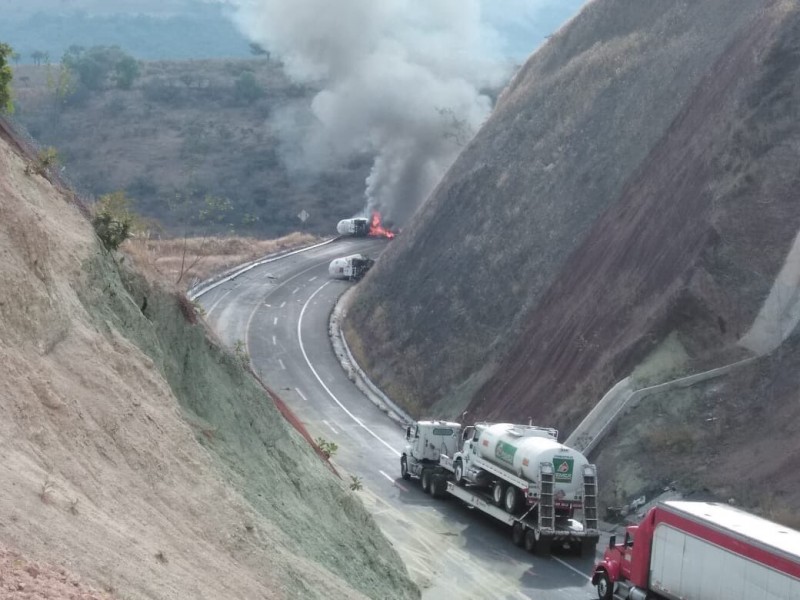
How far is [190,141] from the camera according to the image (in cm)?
12319

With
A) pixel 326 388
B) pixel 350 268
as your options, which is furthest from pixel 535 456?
pixel 350 268

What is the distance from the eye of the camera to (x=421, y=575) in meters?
23.7

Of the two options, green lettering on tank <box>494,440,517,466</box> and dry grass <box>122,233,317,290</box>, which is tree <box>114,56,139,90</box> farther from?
green lettering on tank <box>494,440,517,466</box>

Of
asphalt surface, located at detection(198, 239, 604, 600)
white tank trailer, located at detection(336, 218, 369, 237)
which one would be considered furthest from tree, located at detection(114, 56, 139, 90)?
asphalt surface, located at detection(198, 239, 604, 600)

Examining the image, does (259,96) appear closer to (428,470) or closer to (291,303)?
(291,303)

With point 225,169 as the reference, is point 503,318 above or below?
below

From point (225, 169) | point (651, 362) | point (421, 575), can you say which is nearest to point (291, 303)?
point (651, 362)

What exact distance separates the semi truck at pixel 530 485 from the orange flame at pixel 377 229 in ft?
182

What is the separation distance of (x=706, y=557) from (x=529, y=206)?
107 feet

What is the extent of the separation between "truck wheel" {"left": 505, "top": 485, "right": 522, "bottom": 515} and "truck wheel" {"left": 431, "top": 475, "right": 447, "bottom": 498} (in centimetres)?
459

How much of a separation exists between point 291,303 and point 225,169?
192ft

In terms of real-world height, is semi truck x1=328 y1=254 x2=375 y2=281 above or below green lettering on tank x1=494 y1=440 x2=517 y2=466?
above

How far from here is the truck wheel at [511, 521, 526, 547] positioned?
28656mm

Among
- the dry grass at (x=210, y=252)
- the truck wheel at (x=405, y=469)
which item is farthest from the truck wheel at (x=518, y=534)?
the dry grass at (x=210, y=252)
